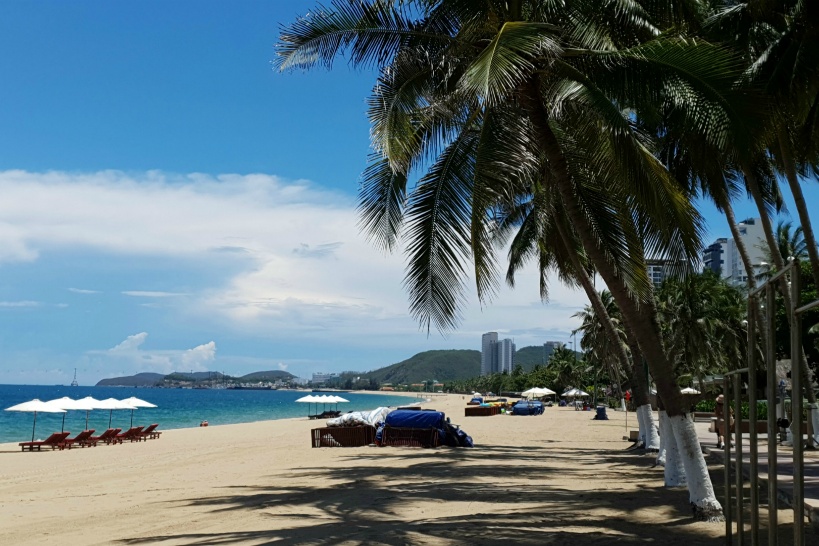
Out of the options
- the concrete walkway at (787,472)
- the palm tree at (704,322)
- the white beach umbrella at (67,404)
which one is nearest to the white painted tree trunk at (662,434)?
the concrete walkway at (787,472)

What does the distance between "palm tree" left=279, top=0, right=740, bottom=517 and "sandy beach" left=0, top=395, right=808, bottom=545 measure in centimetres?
172

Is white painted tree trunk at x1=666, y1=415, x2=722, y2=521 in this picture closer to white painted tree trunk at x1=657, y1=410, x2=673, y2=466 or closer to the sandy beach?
the sandy beach

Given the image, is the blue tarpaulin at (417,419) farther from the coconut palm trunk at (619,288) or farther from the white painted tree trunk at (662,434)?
the coconut palm trunk at (619,288)

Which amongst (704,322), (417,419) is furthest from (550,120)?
(704,322)

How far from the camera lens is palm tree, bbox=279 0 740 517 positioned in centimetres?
842

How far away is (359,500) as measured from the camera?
11.2m

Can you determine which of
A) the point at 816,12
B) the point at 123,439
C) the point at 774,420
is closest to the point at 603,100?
the point at 816,12

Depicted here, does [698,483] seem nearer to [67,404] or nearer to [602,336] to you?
[67,404]

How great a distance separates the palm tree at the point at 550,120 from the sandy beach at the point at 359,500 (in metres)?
1.72

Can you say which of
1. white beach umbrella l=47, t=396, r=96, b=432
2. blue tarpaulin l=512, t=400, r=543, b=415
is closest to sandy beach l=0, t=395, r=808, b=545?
white beach umbrella l=47, t=396, r=96, b=432

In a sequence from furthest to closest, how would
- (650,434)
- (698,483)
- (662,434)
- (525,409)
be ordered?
(525,409)
(650,434)
(662,434)
(698,483)

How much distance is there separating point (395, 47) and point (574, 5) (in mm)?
2375

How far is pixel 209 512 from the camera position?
34.1 feet

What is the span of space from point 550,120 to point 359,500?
6190mm
